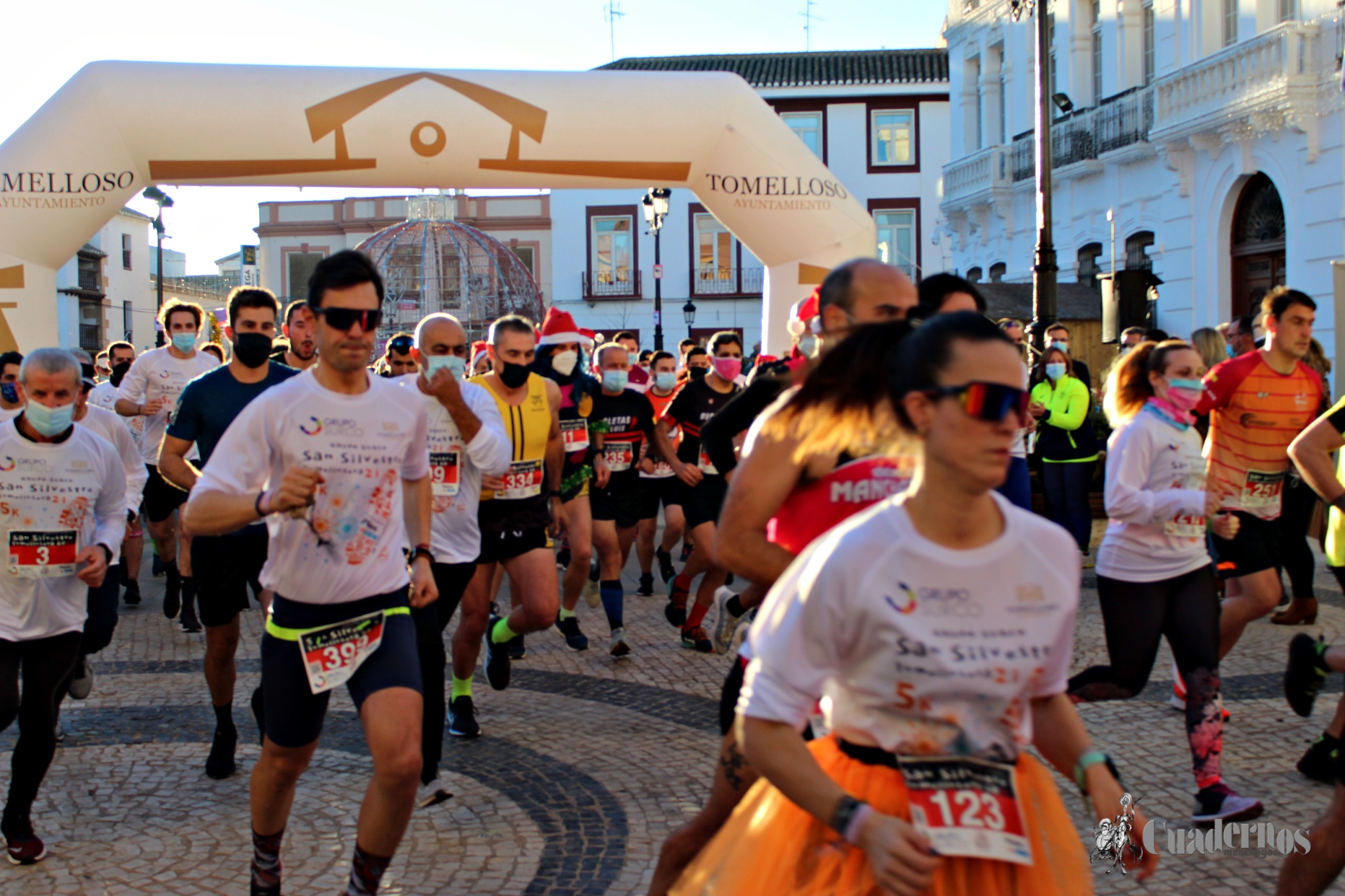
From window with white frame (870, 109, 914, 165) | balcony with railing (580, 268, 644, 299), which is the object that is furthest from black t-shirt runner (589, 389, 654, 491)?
window with white frame (870, 109, 914, 165)

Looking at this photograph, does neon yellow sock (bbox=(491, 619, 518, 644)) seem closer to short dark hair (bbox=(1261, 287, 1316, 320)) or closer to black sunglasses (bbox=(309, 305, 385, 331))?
black sunglasses (bbox=(309, 305, 385, 331))

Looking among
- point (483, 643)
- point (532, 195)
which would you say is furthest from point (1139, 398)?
point (532, 195)

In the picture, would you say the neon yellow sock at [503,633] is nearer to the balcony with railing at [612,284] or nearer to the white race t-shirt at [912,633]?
the white race t-shirt at [912,633]

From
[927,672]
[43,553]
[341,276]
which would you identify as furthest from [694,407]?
[927,672]

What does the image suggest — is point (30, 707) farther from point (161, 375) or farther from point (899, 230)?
point (899, 230)

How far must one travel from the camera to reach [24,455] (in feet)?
15.7

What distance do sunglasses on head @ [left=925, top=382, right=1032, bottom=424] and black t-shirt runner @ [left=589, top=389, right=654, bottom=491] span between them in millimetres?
7050

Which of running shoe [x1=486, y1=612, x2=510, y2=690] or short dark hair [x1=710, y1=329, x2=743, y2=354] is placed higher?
short dark hair [x1=710, y1=329, x2=743, y2=354]

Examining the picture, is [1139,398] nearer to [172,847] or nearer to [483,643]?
[172,847]

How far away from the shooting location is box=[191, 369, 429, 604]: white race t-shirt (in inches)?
145

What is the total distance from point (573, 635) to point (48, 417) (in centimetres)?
376

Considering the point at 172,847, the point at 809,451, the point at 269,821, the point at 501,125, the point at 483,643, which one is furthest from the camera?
the point at 501,125

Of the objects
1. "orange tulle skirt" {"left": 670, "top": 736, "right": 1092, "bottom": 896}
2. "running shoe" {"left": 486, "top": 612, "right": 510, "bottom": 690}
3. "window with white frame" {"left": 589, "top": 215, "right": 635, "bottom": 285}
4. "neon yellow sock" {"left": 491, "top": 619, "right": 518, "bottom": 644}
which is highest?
"window with white frame" {"left": 589, "top": 215, "right": 635, "bottom": 285}

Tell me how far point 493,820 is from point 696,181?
722 cm
